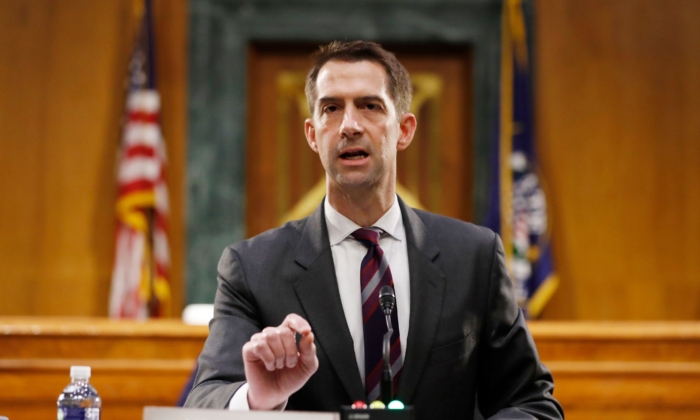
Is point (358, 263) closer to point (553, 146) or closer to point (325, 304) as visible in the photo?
point (325, 304)

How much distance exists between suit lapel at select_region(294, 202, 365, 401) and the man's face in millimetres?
189

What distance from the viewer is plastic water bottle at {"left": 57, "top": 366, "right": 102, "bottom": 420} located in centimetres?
199

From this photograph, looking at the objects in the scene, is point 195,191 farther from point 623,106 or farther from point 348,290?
point 348,290

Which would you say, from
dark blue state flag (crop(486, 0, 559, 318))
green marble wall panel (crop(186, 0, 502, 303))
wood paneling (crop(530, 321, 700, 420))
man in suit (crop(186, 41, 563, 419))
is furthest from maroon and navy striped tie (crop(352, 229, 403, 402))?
green marble wall panel (crop(186, 0, 502, 303))

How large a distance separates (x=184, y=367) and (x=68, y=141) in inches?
105

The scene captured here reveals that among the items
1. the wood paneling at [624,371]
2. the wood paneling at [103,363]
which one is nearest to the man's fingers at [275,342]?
the wood paneling at [103,363]

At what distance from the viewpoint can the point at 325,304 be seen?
6.83 feet

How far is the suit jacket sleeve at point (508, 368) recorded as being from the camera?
203 cm

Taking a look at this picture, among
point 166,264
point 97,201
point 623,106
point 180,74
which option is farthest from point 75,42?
point 623,106

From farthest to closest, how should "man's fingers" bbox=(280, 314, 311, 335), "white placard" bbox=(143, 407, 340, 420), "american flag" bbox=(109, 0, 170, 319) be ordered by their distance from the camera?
1. "american flag" bbox=(109, 0, 170, 319)
2. "man's fingers" bbox=(280, 314, 311, 335)
3. "white placard" bbox=(143, 407, 340, 420)

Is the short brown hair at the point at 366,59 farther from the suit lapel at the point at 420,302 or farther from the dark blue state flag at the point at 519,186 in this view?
the dark blue state flag at the point at 519,186

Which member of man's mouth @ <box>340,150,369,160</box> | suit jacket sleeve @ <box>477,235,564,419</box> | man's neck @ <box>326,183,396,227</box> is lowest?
suit jacket sleeve @ <box>477,235,564,419</box>

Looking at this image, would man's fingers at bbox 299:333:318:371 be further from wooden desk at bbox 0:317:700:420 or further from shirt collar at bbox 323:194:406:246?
wooden desk at bbox 0:317:700:420

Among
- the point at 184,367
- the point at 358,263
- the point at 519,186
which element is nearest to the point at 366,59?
the point at 358,263
